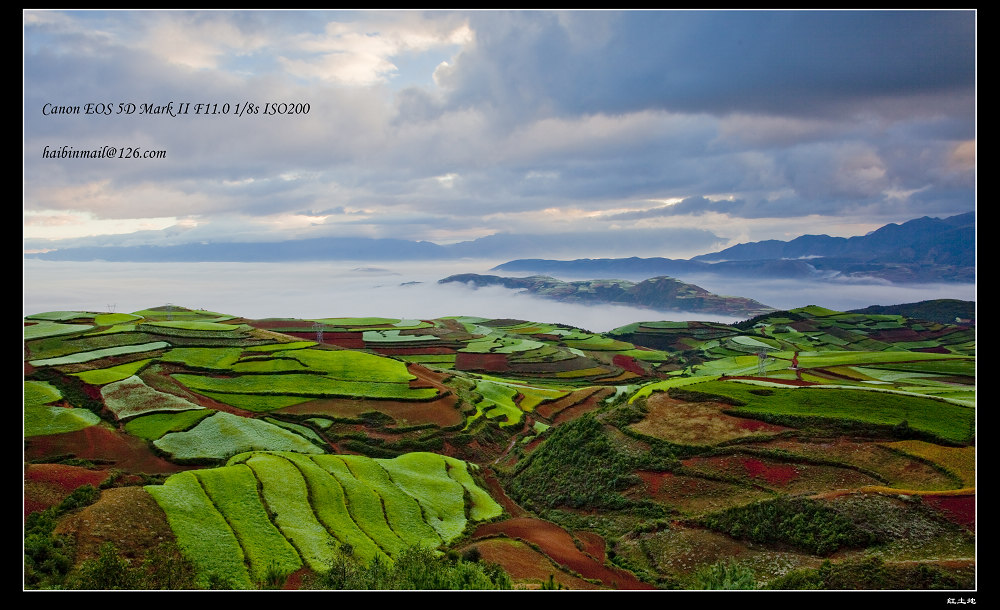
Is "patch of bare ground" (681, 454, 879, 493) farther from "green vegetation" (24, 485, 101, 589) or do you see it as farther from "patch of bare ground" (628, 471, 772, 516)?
"green vegetation" (24, 485, 101, 589)

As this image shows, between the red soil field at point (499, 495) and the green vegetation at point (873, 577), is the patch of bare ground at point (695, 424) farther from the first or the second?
the green vegetation at point (873, 577)

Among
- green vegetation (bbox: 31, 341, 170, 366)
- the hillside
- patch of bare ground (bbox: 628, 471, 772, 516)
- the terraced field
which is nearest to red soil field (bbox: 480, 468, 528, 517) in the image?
the hillside

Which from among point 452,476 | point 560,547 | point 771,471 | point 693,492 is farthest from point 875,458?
point 452,476

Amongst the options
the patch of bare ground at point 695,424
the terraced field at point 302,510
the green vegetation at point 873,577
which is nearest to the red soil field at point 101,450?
the terraced field at point 302,510

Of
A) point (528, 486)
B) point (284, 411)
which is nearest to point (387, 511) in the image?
point (528, 486)

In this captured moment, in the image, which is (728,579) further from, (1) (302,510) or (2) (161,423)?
(2) (161,423)
